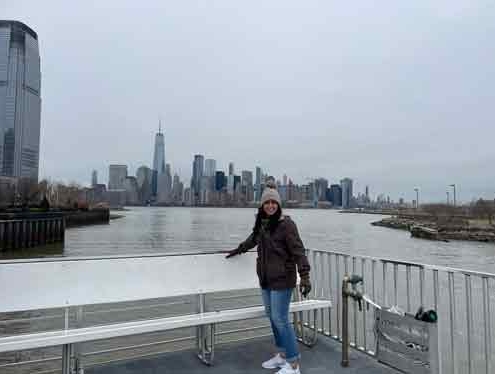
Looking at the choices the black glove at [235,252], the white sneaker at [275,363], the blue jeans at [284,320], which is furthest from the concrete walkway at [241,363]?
the black glove at [235,252]

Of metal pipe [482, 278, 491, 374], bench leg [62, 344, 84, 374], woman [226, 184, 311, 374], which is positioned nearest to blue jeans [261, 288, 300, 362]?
woman [226, 184, 311, 374]

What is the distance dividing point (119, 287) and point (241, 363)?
4.62 feet

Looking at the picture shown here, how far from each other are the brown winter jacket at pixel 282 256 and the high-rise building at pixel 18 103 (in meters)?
118

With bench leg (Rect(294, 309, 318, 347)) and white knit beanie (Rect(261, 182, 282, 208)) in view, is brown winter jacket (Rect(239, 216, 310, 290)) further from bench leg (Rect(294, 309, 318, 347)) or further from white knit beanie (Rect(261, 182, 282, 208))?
bench leg (Rect(294, 309, 318, 347))

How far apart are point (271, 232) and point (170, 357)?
5.61ft

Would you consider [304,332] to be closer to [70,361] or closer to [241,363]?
[241,363]

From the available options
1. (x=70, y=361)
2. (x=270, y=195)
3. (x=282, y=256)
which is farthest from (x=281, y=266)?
(x=70, y=361)

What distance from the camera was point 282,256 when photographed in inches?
128

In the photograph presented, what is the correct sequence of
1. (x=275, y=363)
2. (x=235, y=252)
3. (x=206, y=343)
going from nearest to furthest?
(x=275, y=363)
(x=206, y=343)
(x=235, y=252)

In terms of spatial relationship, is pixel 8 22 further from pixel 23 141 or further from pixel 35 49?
pixel 23 141

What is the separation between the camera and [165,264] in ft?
12.6

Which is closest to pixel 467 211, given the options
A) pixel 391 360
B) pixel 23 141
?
pixel 391 360

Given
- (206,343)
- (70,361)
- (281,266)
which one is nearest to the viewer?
(70,361)

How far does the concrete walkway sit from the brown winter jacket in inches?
34.8
